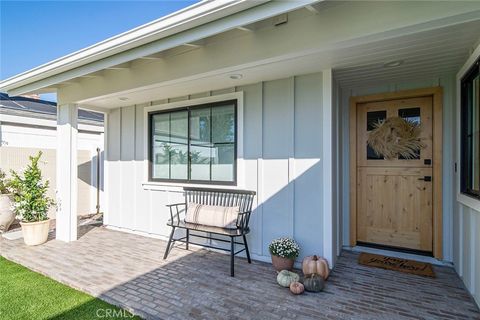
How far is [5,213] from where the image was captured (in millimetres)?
4824

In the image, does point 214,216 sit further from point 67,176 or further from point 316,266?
point 67,176

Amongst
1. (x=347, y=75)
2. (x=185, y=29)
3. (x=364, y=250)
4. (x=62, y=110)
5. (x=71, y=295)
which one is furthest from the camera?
(x=62, y=110)

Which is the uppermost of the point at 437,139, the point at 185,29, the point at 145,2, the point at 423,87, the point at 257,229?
the point at 145,2

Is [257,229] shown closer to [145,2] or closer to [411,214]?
[411,214]

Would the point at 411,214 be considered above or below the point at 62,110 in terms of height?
below

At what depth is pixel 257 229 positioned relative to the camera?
3.50 metres

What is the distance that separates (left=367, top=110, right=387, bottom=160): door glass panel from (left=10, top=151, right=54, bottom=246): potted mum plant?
197 inches

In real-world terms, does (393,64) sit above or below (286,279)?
above

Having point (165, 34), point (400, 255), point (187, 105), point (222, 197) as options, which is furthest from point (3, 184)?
point (400, 255)

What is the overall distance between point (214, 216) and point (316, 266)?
4.35 ft

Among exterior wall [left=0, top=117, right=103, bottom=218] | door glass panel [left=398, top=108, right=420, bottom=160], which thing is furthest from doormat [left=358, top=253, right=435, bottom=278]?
exterior wall [left=0, top=117, right=103, bottom=218]

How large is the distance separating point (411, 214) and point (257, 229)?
210cm

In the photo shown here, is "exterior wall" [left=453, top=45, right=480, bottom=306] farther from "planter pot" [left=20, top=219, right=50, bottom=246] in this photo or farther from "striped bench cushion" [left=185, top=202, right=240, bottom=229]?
"planter pot" [left=20, top=219, right=50, bottom=246]

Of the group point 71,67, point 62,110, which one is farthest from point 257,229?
point 62,110
